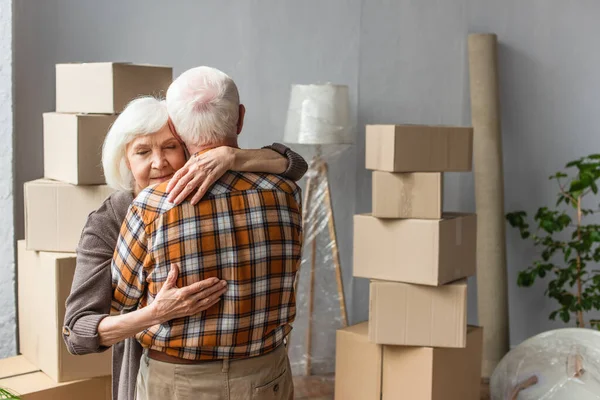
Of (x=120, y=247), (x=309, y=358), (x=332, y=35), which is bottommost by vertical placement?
(x=309, y=358)

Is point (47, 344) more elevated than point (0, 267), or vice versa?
point (0, 267)

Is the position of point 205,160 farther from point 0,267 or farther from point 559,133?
point 559,133

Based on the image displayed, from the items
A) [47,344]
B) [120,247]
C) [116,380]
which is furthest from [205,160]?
[47,344]

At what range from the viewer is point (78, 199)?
104 inches

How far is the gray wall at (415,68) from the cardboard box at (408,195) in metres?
0.98

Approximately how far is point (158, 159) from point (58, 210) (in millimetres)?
1000

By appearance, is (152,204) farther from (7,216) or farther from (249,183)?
(7,216)

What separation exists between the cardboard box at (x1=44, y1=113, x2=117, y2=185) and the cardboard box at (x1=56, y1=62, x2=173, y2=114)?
0.06 meters

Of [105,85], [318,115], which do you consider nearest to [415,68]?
[318,115]

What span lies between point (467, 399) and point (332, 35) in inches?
73.0

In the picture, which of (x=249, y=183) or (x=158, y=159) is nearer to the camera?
(x=249, y=183)

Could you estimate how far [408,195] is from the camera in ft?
10.1

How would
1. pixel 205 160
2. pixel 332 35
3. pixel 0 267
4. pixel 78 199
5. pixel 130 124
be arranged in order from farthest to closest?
pixel 332 35 < pixel 0 267 < pixel 78 199 < pixel 130 124 < pixel 205 160

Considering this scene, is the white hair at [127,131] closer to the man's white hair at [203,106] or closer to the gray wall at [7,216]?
the man's white hair at [203,106]
